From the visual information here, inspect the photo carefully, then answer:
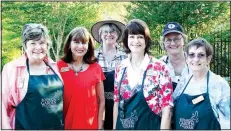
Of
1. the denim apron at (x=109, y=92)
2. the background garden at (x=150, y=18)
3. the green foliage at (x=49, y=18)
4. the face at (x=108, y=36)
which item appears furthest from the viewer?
the green foliage at (x=49, y=18)

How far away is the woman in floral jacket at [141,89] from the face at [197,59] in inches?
10.4

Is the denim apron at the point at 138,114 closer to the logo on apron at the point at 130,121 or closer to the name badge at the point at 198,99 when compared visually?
the logo on apron at the point at 130,121

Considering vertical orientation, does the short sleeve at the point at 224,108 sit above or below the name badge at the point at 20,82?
below

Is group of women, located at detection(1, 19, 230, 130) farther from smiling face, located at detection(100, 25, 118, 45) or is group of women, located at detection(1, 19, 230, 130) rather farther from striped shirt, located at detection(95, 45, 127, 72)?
smiling face, located at detection(100, 25, 118, 45)

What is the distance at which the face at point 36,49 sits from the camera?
11.9ft

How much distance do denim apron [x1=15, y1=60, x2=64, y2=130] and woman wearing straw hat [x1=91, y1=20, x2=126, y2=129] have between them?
0.84 metres

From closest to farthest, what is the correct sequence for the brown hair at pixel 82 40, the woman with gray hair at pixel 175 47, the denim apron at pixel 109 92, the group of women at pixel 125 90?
the group of women at pixel 125 90
the brown hair at pixel 82 40
the woman with gray hair at pixel 175 47
the denim apron at pixel 109 92

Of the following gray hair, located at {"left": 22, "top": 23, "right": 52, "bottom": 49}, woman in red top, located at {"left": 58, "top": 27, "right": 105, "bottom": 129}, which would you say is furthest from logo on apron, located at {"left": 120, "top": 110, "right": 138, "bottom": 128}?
gray hair, located at {"left": 22, "top": 23, "right": 52, "bottom": 49}

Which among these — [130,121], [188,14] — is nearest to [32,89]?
[130,121]

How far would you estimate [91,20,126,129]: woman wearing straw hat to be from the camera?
14.6ft

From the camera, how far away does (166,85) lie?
3.58 metres

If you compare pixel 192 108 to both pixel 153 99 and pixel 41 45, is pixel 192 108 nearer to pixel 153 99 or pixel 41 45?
pixel 153 99

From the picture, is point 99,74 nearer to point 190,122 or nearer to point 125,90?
point 125,90

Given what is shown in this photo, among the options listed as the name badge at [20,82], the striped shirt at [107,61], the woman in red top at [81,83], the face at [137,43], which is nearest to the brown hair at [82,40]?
the woman in red top at [81,83]
